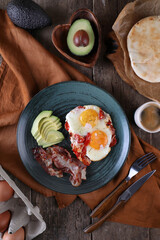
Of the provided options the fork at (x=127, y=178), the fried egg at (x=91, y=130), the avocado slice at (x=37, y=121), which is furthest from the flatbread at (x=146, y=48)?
the avocado slice at (x=37, y=121)

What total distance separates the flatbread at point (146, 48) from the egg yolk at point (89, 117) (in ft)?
1.60

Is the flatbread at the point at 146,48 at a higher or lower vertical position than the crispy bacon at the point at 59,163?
higher

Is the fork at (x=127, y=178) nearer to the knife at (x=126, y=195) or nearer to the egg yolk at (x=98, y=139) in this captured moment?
the knife at (x=126, y=195)

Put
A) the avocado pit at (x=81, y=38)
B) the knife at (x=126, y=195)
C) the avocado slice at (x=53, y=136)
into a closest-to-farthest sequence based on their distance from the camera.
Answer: the avocado pit at (x=81, y=38), the avocado slice at (x=53, y=136), the knife at (x=126, y=195)

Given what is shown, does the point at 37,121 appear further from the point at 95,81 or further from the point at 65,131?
the point at 95,81

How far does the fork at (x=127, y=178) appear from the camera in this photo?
2.08 m

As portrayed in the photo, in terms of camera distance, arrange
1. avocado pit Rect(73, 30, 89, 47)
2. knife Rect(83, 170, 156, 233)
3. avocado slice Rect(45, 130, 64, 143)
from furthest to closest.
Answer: knife Rect(83, 170, 156, 233)
avocado slice Rect(45, 130, 64, 143)
avocado pit Rect(73, 30, 89, 47)

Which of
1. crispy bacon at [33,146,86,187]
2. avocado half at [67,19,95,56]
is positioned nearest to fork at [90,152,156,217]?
crispy bacon at [33,146,86,187]

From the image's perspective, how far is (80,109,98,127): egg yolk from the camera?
74.4 inches

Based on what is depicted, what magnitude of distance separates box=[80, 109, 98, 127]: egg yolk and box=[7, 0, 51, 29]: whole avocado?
0.77 meters

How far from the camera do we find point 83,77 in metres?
2.10

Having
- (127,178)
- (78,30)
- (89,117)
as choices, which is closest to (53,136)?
(89,117)

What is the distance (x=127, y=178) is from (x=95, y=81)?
34.0 inches

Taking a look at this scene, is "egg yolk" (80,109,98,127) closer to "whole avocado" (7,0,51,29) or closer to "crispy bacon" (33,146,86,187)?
"crispy bacon" (33,146,86,187)
